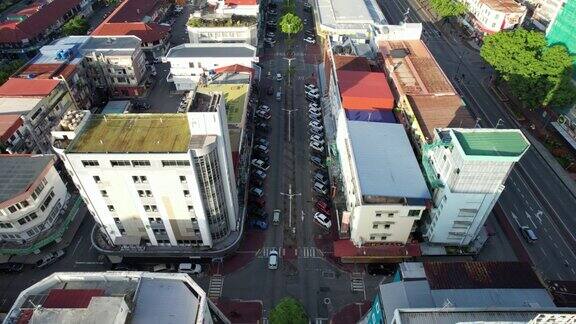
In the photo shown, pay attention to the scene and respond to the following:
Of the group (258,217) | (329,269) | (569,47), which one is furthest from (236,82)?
(569,47)

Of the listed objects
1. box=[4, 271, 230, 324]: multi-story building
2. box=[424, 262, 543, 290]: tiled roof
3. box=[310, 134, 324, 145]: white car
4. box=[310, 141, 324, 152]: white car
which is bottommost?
box=[310, 141, 324, 152]: white car

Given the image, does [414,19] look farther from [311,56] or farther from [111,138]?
[111,138]

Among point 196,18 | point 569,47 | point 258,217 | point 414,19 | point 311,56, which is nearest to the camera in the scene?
point 258,217

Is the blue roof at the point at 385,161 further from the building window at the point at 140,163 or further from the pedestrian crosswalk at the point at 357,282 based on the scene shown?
the building window at the point at 140,163

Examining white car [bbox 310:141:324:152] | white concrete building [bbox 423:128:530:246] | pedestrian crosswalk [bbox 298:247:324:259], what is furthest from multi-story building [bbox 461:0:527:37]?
pedestrian crosswalk [bbox 298:247:324:259]

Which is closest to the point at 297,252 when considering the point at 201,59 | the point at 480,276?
the point at 480,276

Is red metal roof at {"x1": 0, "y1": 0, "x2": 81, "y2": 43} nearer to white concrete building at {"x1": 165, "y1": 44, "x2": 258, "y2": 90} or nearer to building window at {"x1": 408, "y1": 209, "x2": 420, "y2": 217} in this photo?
white concrete building at {"x1": 165, "y1": 44, "x2": 258, "y2": 90}

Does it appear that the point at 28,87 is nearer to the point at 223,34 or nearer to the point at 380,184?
the point at 223,34
